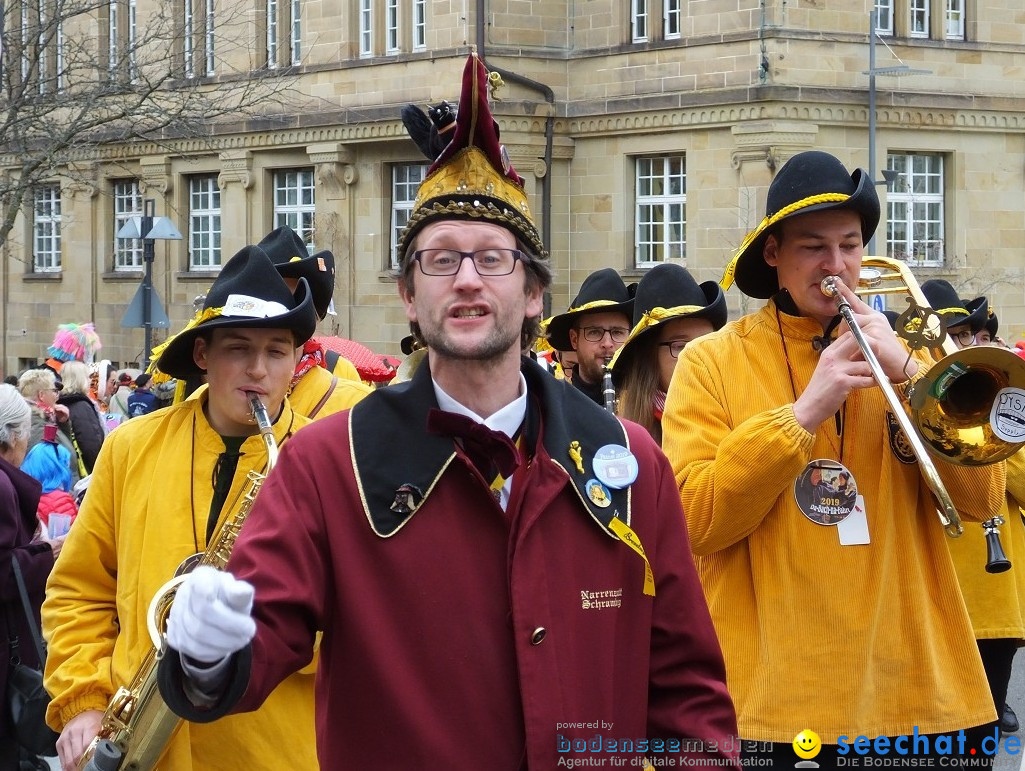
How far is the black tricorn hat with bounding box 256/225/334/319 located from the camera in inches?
267

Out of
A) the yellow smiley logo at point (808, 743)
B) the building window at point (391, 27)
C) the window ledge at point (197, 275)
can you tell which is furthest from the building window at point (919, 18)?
the yellow smiley logo at point (808, 743)

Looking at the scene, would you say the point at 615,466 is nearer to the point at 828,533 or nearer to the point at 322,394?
the point at 828,533

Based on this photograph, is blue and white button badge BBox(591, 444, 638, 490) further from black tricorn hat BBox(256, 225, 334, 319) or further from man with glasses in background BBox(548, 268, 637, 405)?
man with glasses in background BBox(548, 268, 637, 405)

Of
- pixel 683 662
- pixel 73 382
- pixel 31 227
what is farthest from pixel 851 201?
pixel 31 227

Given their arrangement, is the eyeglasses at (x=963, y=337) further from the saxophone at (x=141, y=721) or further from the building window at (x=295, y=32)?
the building window at (x=295, y=32)

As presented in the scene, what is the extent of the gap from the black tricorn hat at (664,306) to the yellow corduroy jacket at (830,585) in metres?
2.22

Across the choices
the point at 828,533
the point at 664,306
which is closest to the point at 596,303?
the point at 664,306

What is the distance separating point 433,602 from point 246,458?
5.77 feet

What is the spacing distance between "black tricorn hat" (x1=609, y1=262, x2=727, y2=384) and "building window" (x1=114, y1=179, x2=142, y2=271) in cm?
2724

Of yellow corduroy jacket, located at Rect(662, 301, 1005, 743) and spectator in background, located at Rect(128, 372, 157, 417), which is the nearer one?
yellow corduroy jacket, located at Rect(662, 301, 1005, 743)

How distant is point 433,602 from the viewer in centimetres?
299

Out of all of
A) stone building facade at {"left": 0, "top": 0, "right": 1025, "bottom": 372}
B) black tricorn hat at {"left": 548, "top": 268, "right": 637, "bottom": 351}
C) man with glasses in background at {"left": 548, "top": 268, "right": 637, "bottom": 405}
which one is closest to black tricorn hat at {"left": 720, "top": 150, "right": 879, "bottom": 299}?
man with glasses in background at {"left": 548, "top": 268, "right": 637, "bottom": 405}

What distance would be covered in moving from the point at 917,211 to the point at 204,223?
13.9 m

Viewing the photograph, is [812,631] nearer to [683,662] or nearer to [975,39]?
[683,662]
